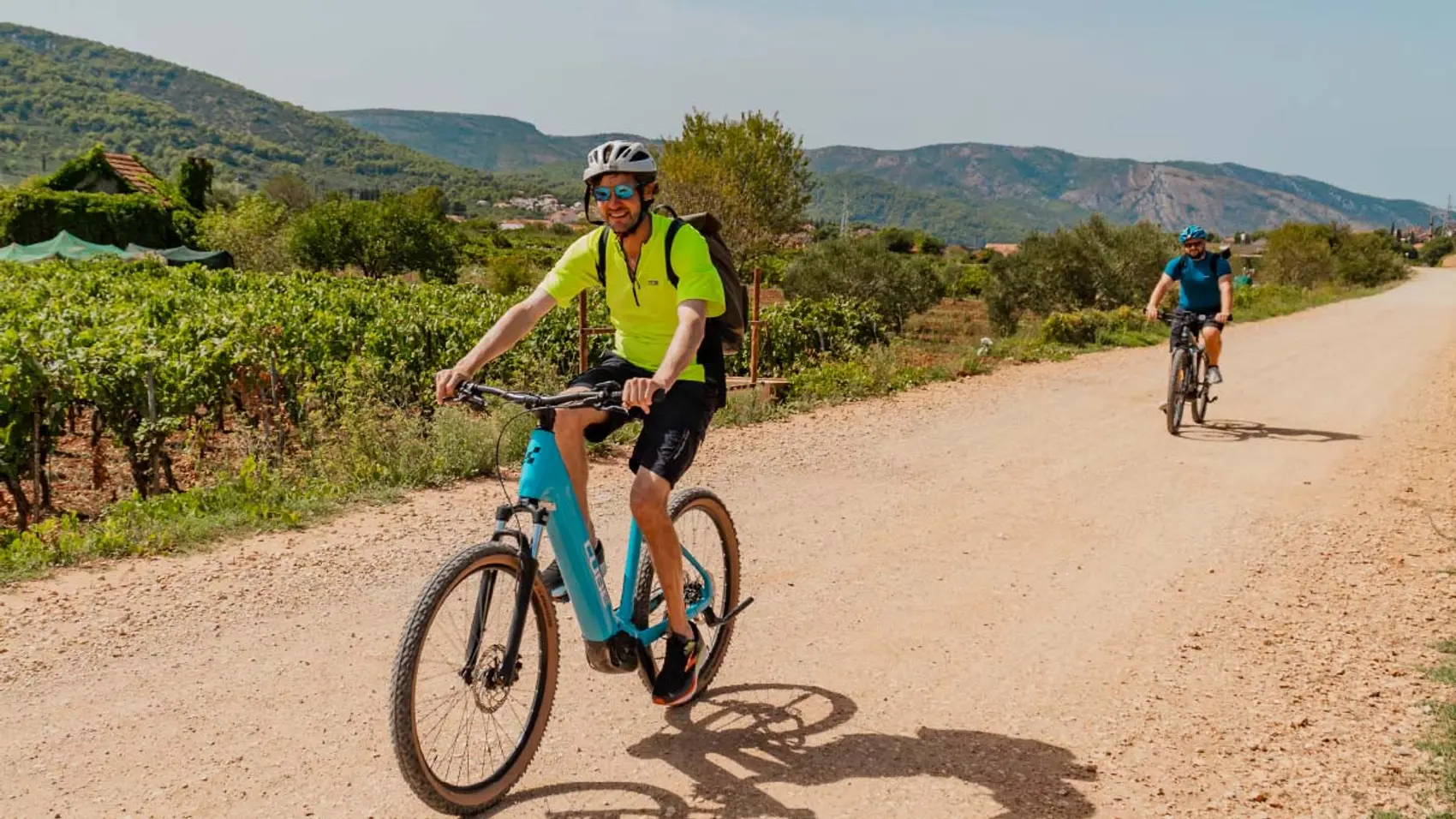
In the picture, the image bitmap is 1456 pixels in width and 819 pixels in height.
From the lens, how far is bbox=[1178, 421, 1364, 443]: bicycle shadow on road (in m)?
11.4

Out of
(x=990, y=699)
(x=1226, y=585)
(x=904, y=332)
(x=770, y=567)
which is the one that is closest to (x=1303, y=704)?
(x=990, y=699)

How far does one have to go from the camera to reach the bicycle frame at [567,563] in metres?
3.62

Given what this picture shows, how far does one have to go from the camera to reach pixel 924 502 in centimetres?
854

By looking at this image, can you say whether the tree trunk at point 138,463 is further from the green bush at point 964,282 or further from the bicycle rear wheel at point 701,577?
the green bush at point 964,282

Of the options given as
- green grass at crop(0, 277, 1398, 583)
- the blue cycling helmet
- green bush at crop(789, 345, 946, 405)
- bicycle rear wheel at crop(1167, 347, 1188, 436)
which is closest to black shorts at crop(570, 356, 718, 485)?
green grass at crop(0, 277, 1398, 583)

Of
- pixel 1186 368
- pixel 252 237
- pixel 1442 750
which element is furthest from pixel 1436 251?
pixel 1442 750

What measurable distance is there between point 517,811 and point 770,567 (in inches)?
127

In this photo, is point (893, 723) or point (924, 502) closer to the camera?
point (893, 723)

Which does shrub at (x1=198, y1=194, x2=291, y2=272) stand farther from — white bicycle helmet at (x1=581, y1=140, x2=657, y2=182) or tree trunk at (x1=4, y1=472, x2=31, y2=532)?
white bicycle helmet at (x1=581, y1=140, x2=657, y2=182)

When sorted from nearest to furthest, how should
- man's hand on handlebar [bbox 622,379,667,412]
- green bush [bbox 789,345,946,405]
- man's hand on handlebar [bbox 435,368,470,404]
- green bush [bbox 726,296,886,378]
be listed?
man's hand on handlebar [bbox 622,379,667,412], man's hand on handlebar [bbox 435,368,470,404], green bush [bbox 789,345,946,405], green bush [bbox 726,296,886,378]

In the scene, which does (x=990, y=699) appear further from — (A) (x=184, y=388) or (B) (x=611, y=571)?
(A) (x=184, y=388)

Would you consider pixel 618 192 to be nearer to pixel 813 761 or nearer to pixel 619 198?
pixel 619 198

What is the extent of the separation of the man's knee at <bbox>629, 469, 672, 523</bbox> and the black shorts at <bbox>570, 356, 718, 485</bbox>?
0.07 ft

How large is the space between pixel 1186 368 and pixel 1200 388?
323 millimetres
